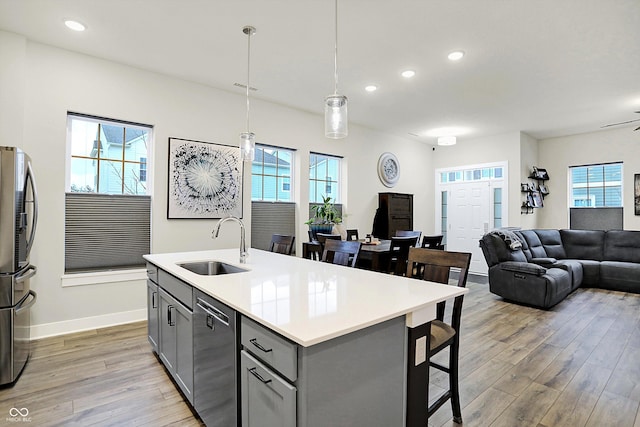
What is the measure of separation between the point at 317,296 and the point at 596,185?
7.61m

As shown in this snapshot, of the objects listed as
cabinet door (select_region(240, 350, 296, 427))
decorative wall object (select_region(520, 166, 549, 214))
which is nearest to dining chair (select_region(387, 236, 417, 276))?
cabinet door (select_region(240, 350, 296, 427))

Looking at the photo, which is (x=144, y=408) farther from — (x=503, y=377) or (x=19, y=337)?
(x=503, y=377)

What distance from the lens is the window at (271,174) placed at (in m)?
4.86

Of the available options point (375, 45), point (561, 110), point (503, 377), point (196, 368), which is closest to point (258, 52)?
point (375, 45)

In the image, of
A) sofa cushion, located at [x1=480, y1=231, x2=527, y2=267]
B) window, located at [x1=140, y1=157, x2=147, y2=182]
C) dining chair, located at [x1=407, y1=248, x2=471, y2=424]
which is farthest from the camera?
sofa cushion, located at [x1=480, y1=231, x2=527, y2=267]

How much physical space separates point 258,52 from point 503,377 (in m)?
3.69

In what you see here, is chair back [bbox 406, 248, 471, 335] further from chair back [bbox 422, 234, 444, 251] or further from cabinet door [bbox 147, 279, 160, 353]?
cabinet door [bbox 147, 279, 160, 353]

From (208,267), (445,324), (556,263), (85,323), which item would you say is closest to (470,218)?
(556,263)

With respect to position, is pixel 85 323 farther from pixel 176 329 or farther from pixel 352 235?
pixel 352 235

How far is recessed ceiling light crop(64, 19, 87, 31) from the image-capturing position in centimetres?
288

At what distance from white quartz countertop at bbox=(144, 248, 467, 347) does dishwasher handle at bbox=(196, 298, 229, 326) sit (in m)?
0.08

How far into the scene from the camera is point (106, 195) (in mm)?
3680

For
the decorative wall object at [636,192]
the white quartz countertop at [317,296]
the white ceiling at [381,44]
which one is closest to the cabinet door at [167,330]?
the white quartz countertop at [317,296]

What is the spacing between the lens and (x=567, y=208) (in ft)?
22.6
